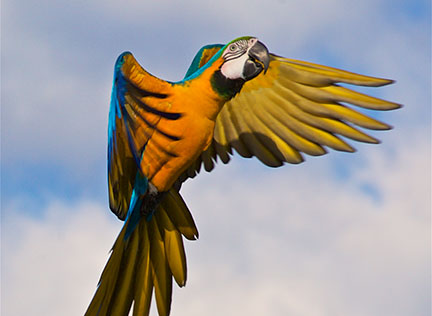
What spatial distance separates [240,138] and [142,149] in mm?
646

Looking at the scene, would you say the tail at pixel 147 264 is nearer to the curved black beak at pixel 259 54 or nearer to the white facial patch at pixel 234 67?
the white facial patch at pixel 234 67

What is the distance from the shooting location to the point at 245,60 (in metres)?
3.17

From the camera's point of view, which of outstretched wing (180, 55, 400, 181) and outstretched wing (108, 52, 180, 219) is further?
outstretched wing (180, 55, 400, 181)

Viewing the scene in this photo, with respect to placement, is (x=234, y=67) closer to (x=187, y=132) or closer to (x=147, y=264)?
(x=187, y=132)

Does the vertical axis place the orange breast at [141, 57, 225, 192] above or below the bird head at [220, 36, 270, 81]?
below

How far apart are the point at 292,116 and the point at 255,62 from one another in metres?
0.51

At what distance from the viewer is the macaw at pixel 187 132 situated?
323cm

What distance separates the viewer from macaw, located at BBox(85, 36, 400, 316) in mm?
3227

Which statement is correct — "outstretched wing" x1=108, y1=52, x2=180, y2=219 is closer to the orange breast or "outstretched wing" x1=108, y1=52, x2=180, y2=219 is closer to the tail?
the orange breast

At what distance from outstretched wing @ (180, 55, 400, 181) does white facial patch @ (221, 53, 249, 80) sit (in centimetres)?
45

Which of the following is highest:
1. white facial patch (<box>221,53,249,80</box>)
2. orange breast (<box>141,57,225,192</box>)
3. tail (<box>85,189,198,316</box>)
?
white facial patch (<box>221,53,249,80</box>)

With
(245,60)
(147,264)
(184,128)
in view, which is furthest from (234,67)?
(147,264)

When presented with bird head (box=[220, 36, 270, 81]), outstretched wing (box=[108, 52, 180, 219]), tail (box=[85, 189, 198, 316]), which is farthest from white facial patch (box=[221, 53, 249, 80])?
tail (box=[85, 189, 198, 316])

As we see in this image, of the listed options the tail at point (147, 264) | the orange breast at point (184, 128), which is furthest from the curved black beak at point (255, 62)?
the tail at point (147, 264)
